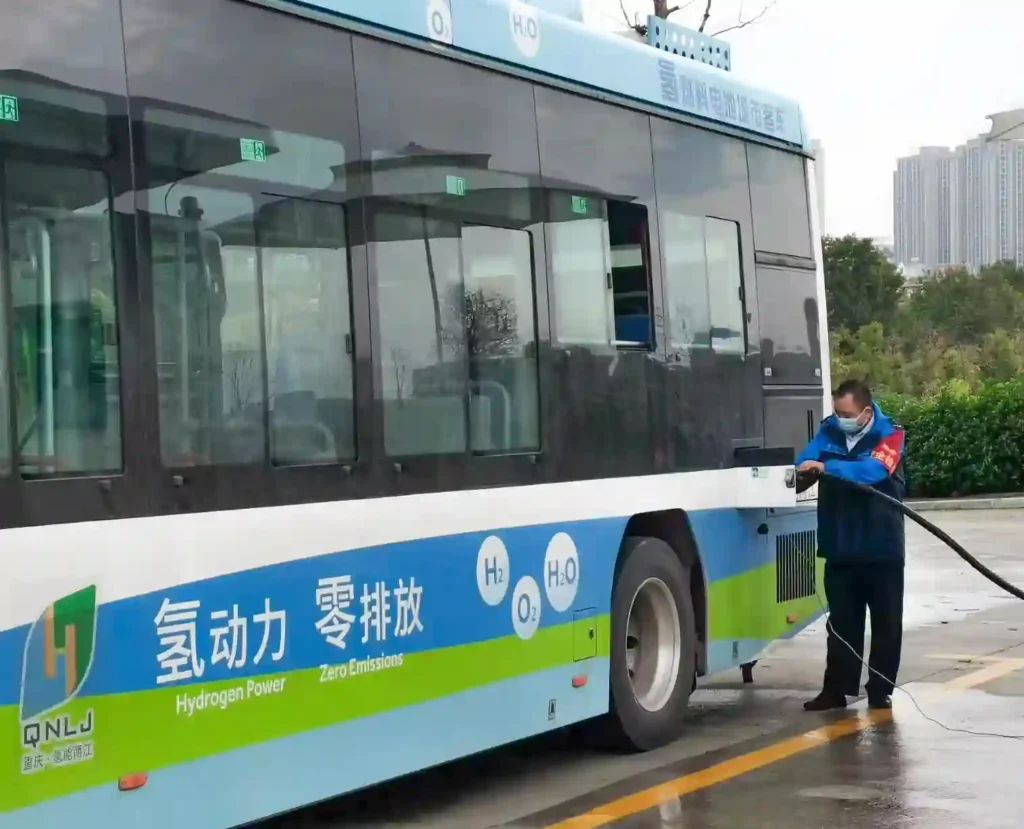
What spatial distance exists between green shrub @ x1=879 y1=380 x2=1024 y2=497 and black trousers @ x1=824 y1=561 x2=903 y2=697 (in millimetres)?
22063

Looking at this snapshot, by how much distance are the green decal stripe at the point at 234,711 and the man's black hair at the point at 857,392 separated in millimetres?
3129

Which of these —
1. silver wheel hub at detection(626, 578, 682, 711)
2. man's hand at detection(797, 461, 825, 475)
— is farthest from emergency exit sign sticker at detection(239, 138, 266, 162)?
man's hand at detection(797, 461, 825, 475)

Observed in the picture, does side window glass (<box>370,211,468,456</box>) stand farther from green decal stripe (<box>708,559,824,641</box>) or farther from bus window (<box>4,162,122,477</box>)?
green decal stripe (<box>708,559,824,641</box>)

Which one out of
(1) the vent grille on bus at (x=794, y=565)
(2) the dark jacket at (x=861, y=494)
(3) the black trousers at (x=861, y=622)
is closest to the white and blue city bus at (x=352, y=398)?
(2) the dark jacket at (x=861, y=494)

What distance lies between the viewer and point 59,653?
15.7 feet

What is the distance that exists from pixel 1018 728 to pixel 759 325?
2.61 meters

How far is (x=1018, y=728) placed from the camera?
353 inches

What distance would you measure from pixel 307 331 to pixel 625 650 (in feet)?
9.69

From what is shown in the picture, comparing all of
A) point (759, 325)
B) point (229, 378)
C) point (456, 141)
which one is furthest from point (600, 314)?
point (229, 378)

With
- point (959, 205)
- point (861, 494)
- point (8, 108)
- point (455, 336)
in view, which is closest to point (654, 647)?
point (861, 494)

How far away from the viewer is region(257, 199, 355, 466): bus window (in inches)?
227

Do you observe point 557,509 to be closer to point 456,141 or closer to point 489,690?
point 489,690

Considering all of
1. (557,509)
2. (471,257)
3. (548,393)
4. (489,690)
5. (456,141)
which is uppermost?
(456,141)

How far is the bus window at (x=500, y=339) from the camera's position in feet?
22.8
